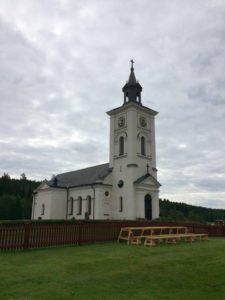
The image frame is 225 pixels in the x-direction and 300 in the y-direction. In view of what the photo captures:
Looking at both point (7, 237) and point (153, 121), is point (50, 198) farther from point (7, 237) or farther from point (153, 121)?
point (7, 237)

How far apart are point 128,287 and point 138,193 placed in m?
29.4

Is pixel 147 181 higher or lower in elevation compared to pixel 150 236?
higher

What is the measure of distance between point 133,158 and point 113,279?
29.7 meters

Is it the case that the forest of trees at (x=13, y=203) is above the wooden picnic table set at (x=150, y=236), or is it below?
above

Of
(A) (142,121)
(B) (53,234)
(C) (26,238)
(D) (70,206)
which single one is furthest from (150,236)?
(D) (70,206)

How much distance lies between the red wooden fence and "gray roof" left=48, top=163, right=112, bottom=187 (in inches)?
752

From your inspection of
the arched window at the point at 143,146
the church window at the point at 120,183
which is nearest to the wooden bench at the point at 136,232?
the church window at the point at 120,183

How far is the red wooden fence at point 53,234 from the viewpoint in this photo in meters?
13.8

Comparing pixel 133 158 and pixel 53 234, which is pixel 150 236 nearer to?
pixel 53 234

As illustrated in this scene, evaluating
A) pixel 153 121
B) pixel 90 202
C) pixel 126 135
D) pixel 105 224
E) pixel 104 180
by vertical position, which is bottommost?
pixel 105 224

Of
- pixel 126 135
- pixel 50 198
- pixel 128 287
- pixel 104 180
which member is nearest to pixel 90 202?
pixel 104 180

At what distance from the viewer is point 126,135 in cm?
3903

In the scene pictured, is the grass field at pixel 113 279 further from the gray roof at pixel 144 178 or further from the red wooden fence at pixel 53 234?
the gray roof at pixel 144 178

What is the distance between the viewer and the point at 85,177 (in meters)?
43.5
